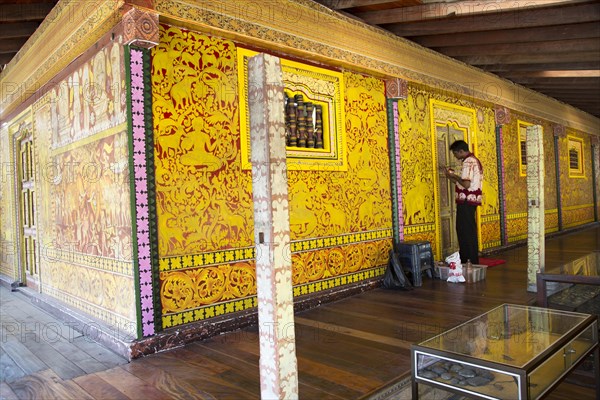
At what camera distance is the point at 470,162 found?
550 centimetres

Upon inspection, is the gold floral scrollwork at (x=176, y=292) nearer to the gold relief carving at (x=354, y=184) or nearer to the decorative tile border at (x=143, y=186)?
the decorative tile border at (x=143, y=186)

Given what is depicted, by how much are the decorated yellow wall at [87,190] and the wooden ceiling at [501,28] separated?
2422mm

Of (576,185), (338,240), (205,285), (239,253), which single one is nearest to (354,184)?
(338,240)

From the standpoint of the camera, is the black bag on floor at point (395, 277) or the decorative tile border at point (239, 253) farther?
the black bag on floor at point (395, 277)

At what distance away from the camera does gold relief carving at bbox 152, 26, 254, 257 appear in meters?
3.41

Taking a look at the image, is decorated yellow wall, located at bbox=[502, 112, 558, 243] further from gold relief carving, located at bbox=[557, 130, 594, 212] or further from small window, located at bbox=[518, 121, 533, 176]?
gold relief carving, located at bbox=[557, 130, 594, 212]

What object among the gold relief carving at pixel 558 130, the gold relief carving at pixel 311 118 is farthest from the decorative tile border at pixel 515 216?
the gold relief carving at pixel 311 118

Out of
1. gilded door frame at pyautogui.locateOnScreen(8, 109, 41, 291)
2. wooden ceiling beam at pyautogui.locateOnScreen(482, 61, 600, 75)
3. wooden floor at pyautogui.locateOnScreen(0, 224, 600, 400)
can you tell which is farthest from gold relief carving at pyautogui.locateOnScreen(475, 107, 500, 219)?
gilded door frame at pyautogui.locateOnScreen(8, 109, 41, 291)

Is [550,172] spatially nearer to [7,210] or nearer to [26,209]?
[26,209]

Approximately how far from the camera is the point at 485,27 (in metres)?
4.91

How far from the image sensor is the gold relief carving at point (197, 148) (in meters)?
3.41

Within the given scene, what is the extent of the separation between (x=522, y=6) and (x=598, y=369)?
328 centimetres

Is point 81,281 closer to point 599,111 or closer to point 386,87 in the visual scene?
point 386,87

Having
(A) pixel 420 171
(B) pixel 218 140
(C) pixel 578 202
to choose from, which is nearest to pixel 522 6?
(A) pixel 420 171
